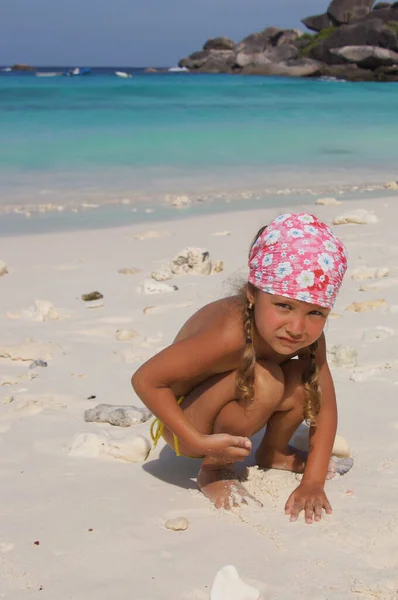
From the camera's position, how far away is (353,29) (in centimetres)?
6056

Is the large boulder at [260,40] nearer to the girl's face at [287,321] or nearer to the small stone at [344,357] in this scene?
the small stone at [344,357]

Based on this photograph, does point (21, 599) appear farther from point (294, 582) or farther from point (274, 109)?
point (274, 109)

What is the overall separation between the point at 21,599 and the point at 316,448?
43.4 inches

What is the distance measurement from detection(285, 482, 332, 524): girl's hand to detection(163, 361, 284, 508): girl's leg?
17cm

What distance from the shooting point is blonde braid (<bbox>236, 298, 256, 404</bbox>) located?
2.46 metres

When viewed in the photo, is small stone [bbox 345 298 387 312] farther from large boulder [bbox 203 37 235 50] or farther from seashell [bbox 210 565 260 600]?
large boulder [bbox 203 37 235 50]

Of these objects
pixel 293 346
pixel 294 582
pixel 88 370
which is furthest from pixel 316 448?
pixel 88 370

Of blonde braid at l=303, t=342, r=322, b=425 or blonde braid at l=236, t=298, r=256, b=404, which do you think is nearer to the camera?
blonde braid at l=236, t=298, r=256, b=404

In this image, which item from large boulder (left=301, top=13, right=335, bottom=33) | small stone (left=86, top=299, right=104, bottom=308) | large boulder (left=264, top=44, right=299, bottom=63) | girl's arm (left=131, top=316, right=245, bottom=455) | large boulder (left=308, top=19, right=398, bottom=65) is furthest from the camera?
large boulder (left=301, top=13, right=335, bottom=33)

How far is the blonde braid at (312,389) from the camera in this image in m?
2.59

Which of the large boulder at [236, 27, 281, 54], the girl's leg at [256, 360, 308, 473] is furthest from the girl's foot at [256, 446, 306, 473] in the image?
the large boulder at [236, 27, 281, 54]

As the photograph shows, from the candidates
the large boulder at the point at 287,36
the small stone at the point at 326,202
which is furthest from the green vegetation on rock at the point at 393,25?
the small stone at the point at 326,202

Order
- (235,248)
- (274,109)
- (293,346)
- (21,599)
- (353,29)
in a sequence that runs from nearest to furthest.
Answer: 1. (21,599)
2. (293,346)
3. (235,248)
4. (274,109)
5. (353,29)

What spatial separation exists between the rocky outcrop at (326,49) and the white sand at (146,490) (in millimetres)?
55790
